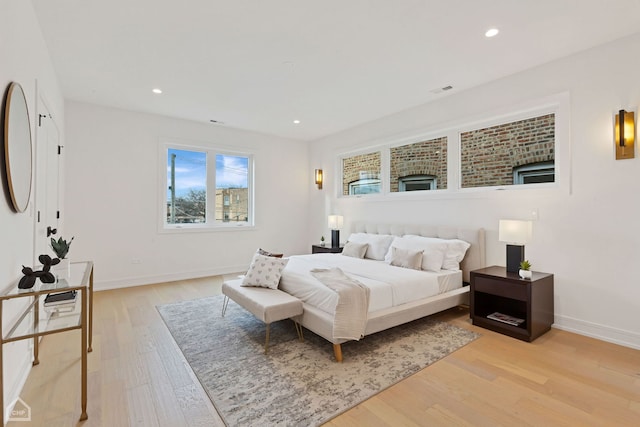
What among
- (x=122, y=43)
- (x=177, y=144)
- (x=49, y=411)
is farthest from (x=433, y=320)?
(x=177, y=144)

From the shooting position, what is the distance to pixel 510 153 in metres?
3.80

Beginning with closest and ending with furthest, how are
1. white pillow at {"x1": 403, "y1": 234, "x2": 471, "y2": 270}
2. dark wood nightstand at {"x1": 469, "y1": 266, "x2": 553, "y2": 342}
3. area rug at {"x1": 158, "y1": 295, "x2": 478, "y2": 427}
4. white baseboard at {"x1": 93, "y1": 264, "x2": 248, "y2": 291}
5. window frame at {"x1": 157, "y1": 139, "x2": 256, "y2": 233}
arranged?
area rug at {"x1": 158, "y1": 295, "x2": 478, "y2": 427}, dark wood nightstand at {"x1": 469, "y1": 266, "x2": 553, "y2": 342}, white pillow at {"x1": 403, "y1": 234, "x2": 471, "y2": 270}, white baseboard at {"x1": 93, "y1": 264, "x2": 248, "y2": 291}, window frame at {"x1": 157, "y1": 139, "x2": 256, "y2": 233}

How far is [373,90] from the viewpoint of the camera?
413 cm

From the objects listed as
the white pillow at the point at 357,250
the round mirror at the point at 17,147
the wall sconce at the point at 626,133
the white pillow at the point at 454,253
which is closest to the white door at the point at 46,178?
the round mirror at the point at 17,147

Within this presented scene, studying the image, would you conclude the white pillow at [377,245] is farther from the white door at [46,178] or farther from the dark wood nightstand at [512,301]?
the white door at [46,178]

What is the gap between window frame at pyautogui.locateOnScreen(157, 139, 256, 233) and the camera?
536cm

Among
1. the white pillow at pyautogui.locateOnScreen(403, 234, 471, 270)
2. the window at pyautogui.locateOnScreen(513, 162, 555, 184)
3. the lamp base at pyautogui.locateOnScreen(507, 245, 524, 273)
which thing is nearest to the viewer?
the lamp base at pyautogui.locateOnScreen(507, 245, 524, 273)

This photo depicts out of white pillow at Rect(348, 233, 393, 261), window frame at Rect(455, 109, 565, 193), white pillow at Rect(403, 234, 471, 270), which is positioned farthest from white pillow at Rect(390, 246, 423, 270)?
window frame at Rect(455, 109, 565, 193)

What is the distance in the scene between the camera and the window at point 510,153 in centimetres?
349

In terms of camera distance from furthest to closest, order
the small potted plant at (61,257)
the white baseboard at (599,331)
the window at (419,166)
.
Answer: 1. the window at (419,166)
2. the white baseboard at (599,331)
3. the small potted plant at (61,257)

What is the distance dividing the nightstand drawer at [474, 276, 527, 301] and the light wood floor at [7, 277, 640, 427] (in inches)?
17.1

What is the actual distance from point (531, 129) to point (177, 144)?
549 cm

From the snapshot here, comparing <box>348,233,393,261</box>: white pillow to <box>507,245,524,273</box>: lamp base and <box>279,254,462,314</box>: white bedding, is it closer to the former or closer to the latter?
<box>279,254,462,314</box>: white bedding

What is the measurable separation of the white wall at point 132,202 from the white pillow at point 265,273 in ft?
8.95
